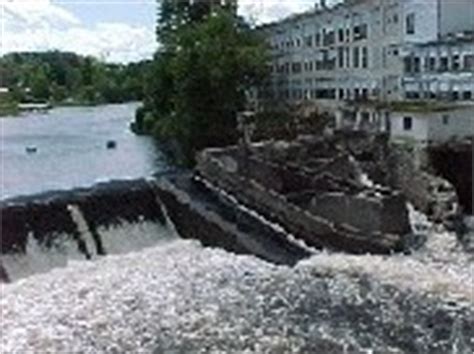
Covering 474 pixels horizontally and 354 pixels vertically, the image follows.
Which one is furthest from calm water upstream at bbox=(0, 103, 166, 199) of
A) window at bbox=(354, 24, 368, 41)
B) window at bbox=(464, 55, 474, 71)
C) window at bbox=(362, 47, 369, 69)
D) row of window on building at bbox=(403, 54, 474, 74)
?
window at bbox=(464, 55, 474, 71)

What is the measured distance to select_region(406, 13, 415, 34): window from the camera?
4572 cm

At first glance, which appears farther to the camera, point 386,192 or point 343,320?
point 386,192

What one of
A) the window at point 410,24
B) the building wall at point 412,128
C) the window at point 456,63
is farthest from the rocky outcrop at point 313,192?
the window at point 410,24

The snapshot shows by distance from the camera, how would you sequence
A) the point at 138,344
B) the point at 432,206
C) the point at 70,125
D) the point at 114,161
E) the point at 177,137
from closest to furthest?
1. the point at 138,344
2. the point at 432,206
3. the point at 177,137
4. the point at 114,161
5. the point at 70,125

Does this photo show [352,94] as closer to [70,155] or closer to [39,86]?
[70,155]

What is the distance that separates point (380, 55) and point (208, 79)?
9.74 m

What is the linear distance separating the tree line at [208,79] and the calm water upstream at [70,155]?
3.18 meters

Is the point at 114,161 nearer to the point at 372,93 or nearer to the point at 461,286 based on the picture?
the point at 372,93

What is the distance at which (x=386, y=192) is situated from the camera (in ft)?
100

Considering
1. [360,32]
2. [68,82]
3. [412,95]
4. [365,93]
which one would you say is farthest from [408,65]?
[68,82]

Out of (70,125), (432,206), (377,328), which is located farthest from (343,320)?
(70,125)

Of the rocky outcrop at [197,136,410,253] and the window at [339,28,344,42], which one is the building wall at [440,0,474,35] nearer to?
the rocky outcrop at [197,136,410,253]

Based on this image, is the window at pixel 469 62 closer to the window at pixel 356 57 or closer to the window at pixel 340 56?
the window at pixel 356 57

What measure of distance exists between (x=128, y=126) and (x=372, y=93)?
43073 millimetres
